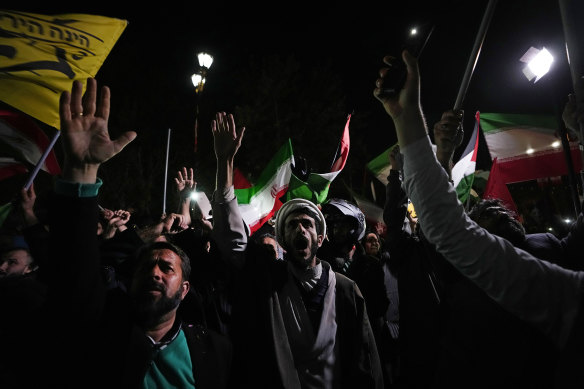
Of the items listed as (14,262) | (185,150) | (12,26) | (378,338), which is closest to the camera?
(14,262)

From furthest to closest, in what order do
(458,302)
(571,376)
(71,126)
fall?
(458,302)
(71,126)
(571,376)

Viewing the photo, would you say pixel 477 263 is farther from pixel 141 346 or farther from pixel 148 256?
pixel 148 256

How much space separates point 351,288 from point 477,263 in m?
1.42

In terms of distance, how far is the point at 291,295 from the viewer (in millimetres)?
2529

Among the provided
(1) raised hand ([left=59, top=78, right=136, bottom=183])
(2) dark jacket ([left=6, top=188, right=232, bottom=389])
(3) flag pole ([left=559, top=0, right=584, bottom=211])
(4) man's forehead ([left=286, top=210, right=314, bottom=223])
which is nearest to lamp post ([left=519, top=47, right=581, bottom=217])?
(3) flag pole ([left=559, top=0, right=584, bottom=211])

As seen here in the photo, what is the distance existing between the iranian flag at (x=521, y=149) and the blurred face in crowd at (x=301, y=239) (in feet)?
15.2

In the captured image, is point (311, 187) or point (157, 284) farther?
point (311, 187)

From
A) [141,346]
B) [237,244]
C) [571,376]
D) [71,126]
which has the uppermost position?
[71,126]

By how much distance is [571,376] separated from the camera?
4.14 feet

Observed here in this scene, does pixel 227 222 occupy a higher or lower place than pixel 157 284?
higher

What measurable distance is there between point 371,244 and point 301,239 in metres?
3.20

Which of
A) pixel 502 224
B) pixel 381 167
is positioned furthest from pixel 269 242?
pixel 381 167

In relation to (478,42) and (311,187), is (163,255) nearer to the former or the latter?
(478,42)

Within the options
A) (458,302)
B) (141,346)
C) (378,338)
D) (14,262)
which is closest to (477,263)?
(458,302)
